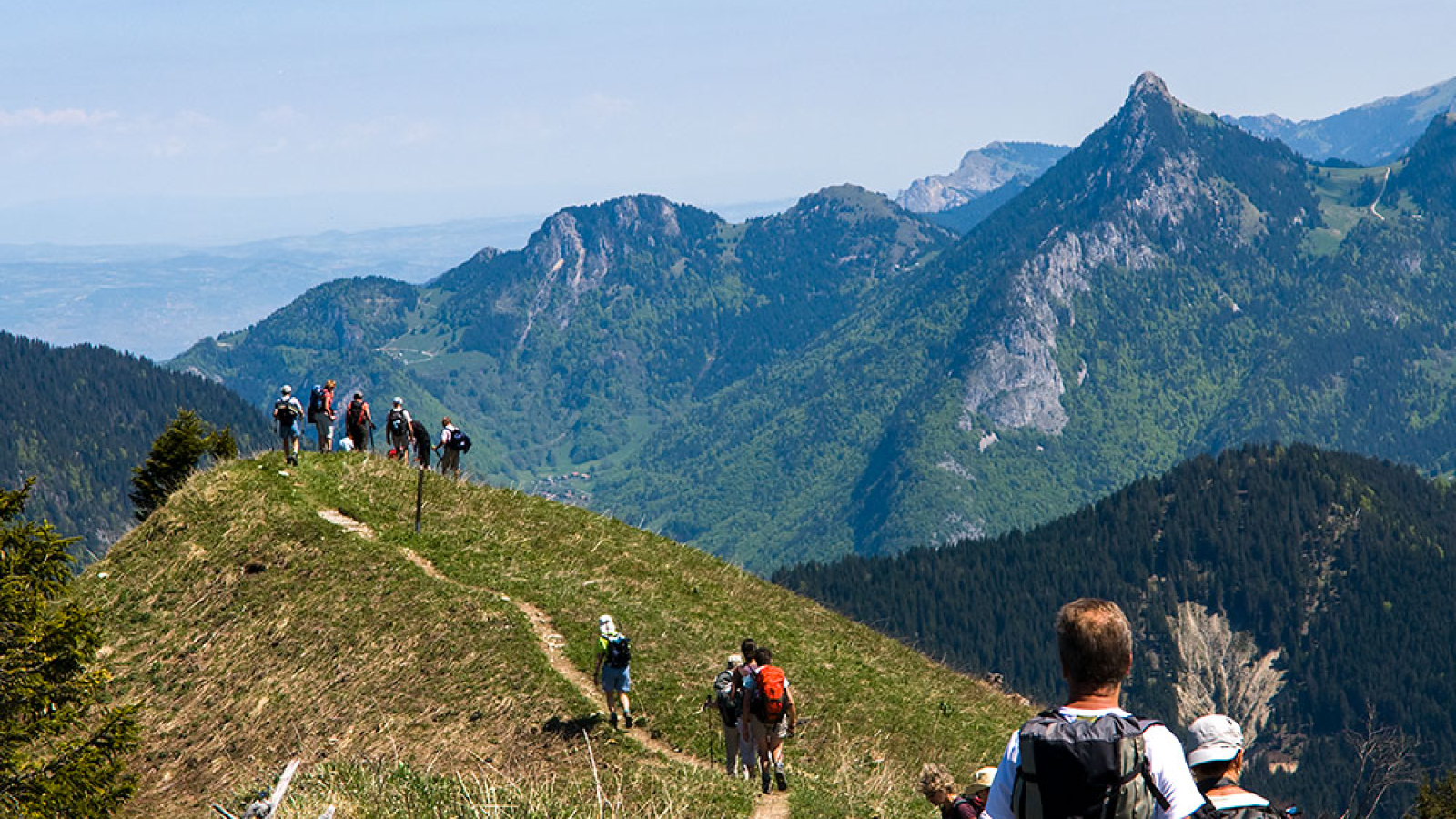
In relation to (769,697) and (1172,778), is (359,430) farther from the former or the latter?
(1172,778)

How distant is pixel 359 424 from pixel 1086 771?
41.6 meters

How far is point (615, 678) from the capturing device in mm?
26469

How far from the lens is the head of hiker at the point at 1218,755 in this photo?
9.89m

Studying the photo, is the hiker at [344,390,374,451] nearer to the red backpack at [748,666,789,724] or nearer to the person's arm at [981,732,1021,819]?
the red backpack at [748,666,789,724]

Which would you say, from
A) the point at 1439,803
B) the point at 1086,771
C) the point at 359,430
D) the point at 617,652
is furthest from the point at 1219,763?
the point at 1439,803

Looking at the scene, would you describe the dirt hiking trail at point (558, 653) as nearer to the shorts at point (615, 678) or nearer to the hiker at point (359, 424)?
the shorts at point (615, 678)

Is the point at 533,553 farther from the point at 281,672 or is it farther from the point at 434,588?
the point at 281,672

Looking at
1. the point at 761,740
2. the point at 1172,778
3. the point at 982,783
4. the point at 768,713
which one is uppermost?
the point at 1172,778

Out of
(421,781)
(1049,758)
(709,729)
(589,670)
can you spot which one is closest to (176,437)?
(589,670)

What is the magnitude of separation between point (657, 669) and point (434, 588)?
26.1ft

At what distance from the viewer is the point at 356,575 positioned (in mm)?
35312

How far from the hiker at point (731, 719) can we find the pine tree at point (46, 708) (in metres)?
14.9

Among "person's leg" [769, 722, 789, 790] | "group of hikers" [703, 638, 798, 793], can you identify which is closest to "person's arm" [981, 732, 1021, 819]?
"group of hikers" [703, 638, 798, 793]

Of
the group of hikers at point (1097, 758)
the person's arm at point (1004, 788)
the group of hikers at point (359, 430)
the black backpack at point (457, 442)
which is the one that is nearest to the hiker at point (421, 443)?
the group of hikers at point (359, 430)
